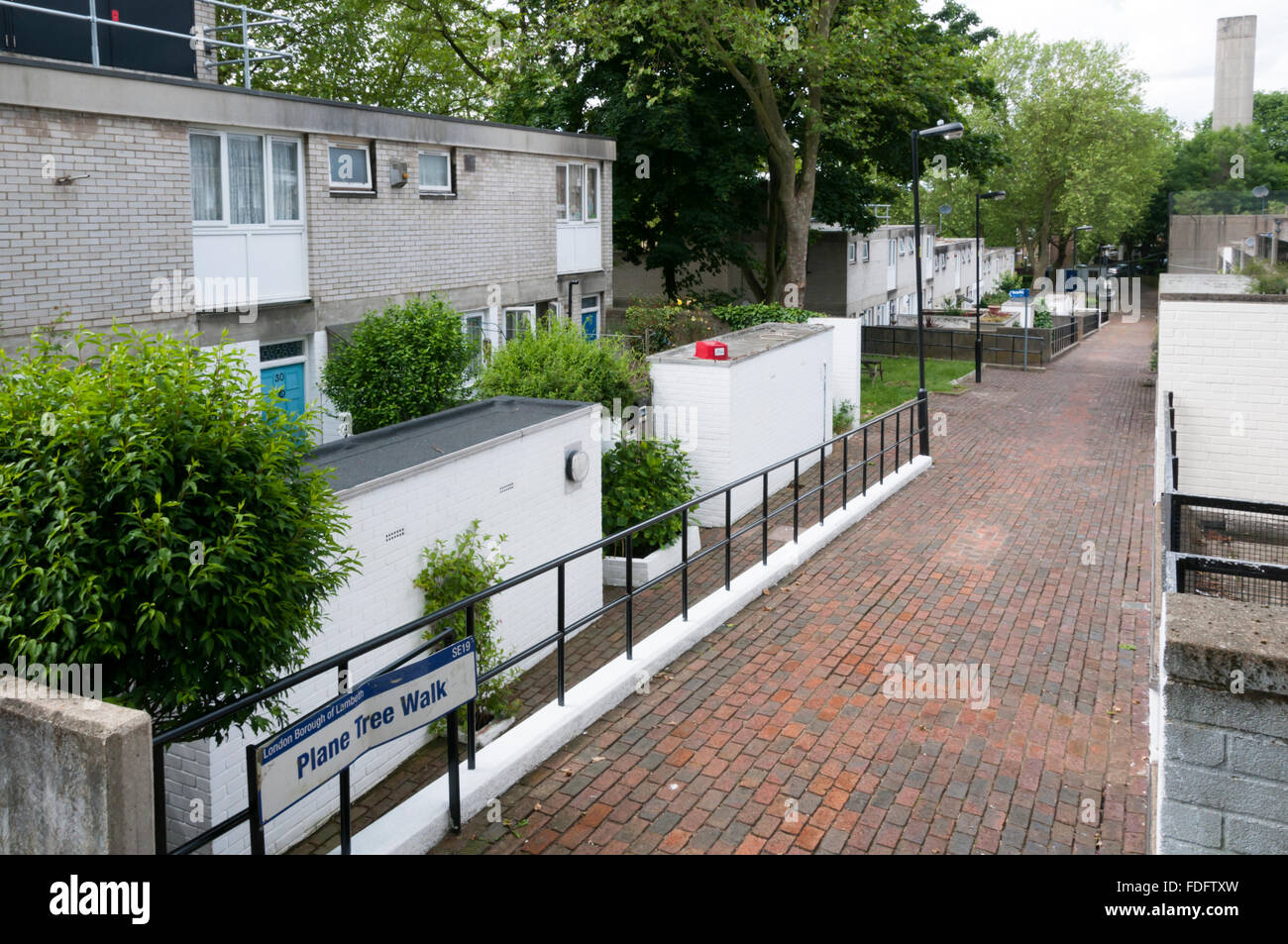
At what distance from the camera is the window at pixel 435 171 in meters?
18.6

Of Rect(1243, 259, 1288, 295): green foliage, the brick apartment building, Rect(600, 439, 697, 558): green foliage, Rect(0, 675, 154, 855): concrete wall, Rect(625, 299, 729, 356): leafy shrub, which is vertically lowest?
Rect(600, 439, 697, 558): green foliage

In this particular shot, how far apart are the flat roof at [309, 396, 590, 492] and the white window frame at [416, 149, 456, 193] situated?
7584mm

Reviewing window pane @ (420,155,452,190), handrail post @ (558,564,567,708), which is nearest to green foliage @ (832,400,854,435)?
window pane @ (420,155,452,190)

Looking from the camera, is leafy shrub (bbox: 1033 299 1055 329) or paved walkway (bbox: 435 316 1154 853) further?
leafy shrub (bbox: 1033 299 1055 329)

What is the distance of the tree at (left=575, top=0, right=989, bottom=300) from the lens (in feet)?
84.4

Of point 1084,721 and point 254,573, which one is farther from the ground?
point 254,573

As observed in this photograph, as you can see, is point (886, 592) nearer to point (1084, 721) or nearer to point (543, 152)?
point (1084, 721)

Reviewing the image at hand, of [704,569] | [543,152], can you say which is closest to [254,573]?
[704,569]

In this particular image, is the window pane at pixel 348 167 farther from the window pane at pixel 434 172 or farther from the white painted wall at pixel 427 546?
the white painted wall at pixel 427 546

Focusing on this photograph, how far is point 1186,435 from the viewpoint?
14.3 meters

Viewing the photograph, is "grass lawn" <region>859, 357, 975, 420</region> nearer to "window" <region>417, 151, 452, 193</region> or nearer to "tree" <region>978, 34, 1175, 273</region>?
"window" <region>417, 151, 452, 193</region>

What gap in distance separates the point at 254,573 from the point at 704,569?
8.51 metres

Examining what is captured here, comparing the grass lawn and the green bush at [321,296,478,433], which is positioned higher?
the green bush at [321,296,478,433]

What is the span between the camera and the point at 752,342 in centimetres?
1823
